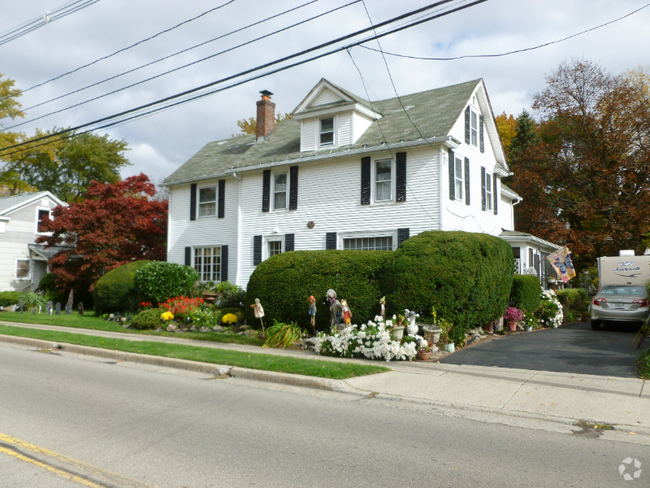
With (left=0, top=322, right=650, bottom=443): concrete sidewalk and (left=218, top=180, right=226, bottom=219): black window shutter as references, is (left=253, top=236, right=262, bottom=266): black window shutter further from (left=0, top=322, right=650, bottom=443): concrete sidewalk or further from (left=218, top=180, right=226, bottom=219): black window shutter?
(left=0, top=322, right=650, bottom=443): concrete sidewalk

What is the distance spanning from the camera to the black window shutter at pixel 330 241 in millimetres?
18656

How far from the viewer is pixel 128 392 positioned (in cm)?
783

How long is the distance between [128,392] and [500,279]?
33.5ft

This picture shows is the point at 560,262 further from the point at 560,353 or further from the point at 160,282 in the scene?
the point at 160,282

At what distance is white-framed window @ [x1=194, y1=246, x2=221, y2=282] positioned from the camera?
22.2 meters

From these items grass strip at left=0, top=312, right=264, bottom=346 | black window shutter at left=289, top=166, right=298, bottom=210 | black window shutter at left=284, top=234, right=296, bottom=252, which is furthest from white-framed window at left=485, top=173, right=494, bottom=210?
grass strip at left=0, top=312, right=264, bottom=346

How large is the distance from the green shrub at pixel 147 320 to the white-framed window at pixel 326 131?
8992 millimetres

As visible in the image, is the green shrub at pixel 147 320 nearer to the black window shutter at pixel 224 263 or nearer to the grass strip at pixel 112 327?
the grass strip at pixel 112 327

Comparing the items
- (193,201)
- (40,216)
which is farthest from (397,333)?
(40,216)

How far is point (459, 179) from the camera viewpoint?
18.4 meters

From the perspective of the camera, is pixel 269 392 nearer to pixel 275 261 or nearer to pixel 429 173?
pixel 275 261

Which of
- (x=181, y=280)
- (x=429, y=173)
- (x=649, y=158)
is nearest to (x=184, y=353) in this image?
(x=181, y=280)

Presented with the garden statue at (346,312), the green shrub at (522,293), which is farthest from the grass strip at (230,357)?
the green shrub at (522,293)

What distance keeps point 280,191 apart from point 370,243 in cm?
466
